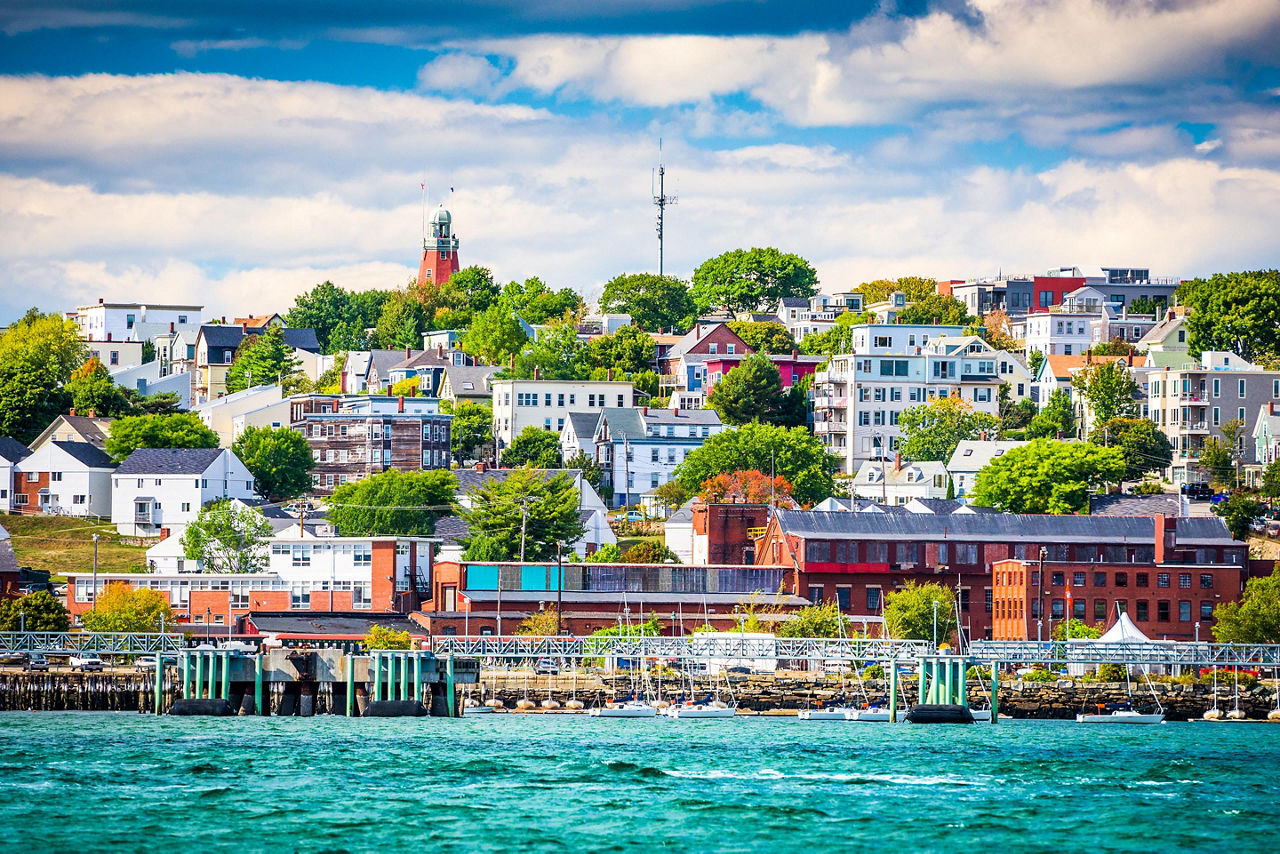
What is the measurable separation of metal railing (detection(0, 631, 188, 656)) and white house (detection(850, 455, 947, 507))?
5766 cm

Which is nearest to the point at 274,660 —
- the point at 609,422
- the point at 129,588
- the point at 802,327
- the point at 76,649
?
the point at 76,649

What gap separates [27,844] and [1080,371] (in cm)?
12039

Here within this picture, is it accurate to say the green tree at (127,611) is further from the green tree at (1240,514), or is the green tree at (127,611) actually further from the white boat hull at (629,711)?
the green tree at (1240,514)

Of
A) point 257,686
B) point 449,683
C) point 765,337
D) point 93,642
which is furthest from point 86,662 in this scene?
point 765,337

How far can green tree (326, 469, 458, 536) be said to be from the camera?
12388 cm

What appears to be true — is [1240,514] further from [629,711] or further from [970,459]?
[629,711]

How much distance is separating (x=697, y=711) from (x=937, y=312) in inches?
3747

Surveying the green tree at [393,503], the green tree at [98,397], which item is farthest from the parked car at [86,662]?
the green tree at [98,397]

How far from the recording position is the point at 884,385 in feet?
509

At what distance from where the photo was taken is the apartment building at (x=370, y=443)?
472 feet

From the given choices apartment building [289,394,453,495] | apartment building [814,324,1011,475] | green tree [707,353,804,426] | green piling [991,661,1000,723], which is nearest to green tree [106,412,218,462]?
apartment building [289,394,453,495]

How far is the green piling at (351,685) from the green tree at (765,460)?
160 ft

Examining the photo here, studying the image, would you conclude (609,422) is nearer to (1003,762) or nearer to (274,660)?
(274,660)

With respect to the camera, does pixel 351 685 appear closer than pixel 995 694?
Yes
